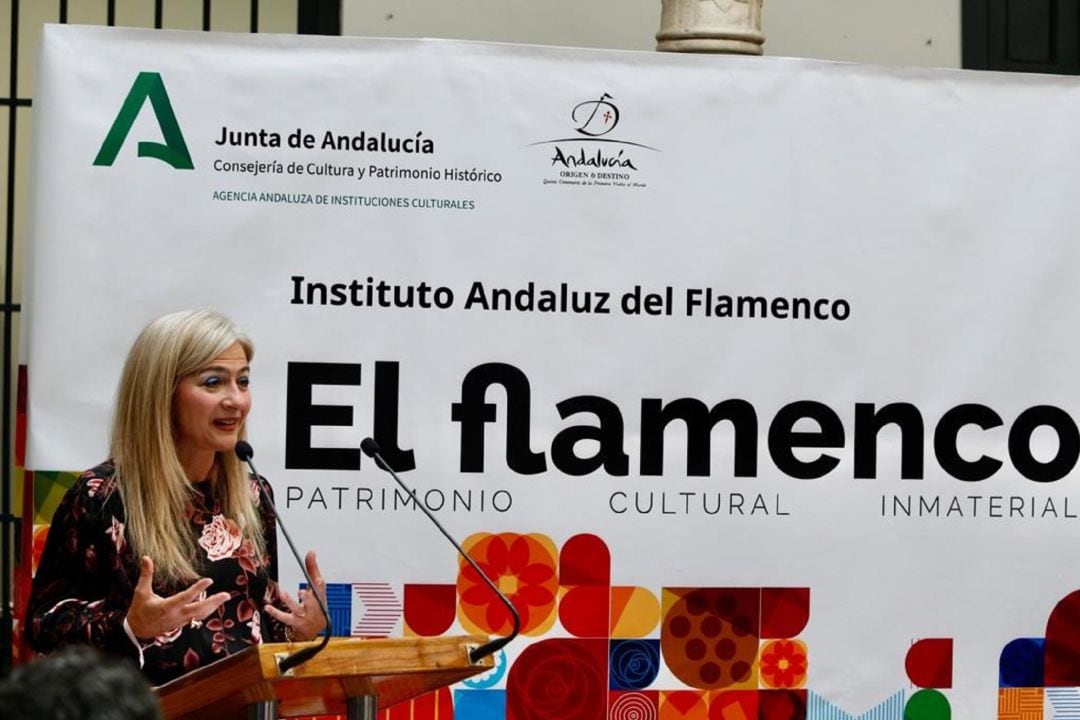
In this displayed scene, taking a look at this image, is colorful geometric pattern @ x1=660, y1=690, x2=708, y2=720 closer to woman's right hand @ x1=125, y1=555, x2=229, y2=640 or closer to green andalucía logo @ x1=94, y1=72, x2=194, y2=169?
woman's right hand @ x1=125, y1=555, x2=229, y2=640

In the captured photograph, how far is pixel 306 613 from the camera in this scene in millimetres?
4078

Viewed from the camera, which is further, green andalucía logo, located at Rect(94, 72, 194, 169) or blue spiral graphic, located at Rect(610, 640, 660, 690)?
blue spiral graphic, located at Rect(610, 640, 660, 690)

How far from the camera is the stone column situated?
5.59 meters

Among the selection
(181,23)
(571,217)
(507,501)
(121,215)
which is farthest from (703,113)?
(181,23)

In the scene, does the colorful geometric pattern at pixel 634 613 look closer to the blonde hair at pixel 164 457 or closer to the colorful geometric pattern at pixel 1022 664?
the colorful geometric pattern at pixel 1022 664

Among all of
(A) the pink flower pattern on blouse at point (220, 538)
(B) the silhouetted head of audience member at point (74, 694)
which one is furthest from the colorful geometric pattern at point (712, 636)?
(B) the silhouetted head of audience member at point (74, 694)

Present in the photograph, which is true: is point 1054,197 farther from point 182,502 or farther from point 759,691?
point 182,502

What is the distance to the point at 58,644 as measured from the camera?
393 cm

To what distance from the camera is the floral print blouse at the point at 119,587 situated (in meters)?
3.95

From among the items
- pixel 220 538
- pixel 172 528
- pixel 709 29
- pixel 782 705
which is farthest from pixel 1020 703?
pixel 172 528

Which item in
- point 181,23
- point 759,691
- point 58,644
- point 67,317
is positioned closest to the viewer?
point 58,644

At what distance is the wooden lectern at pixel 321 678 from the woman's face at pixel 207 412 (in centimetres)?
80

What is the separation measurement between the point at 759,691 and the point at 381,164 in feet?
5.90

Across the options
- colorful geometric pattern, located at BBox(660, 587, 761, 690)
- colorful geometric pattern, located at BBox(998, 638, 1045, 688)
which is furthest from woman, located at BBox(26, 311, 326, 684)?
colorful geometric pattern, located at BBox(998, 638, 1045, 688)
